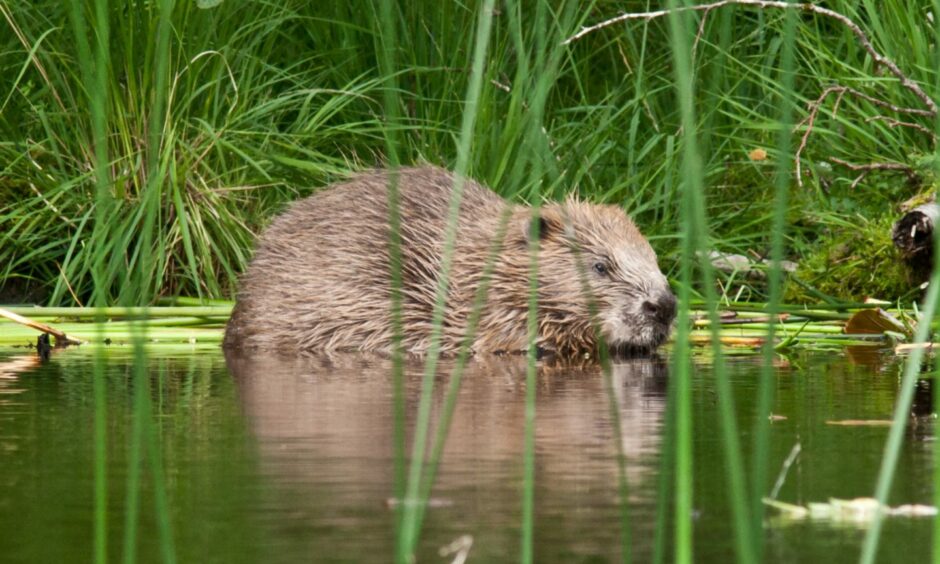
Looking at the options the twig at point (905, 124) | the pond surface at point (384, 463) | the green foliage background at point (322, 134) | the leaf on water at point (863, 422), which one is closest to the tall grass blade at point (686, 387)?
the pond surface at point (384, 463)

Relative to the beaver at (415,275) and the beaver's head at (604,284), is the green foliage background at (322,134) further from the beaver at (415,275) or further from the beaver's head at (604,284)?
the beaver at (415,275)

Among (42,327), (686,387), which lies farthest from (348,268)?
(686,387)

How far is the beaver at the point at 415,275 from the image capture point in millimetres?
5660

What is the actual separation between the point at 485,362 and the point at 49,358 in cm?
131

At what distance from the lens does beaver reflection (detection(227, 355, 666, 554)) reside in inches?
92.7

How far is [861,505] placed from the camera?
2.34 metres

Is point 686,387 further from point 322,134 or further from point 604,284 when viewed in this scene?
point 322,134

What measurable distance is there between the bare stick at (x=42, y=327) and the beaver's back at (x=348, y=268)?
0.55 meters

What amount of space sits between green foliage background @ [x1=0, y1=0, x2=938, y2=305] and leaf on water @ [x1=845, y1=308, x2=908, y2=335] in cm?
82

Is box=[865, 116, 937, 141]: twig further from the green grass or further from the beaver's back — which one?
the beaver's back

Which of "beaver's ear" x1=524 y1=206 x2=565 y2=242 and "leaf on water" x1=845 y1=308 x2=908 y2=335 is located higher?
"beaver's ear" x1=524 y1=206 x2=565 y2=242

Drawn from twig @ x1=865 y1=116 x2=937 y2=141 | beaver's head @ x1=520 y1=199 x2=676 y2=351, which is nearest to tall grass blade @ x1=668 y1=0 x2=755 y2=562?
beaver's head @ x1=520 y1=199 x2=676 y2=351

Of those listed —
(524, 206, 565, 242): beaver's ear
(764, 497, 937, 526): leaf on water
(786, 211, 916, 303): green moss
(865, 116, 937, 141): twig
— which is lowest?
(764, 497, 937, 526): leaf on water

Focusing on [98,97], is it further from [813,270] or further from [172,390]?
[813,270]
